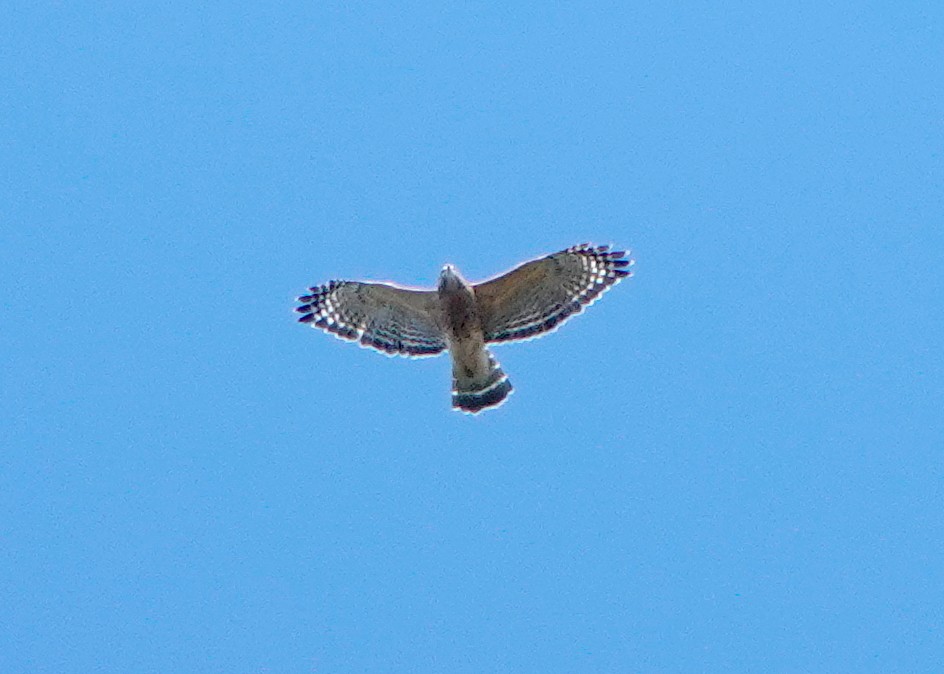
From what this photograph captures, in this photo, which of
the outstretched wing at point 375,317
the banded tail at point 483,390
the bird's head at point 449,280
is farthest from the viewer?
the banded tail at point 483,390

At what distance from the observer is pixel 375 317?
1354 cm

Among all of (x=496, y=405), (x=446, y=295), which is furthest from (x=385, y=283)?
(x=496, y=405)

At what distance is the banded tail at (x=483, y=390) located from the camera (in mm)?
13430

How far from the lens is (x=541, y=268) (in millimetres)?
12945

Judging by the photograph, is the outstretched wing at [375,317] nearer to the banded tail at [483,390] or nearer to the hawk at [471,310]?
the hawk at [471,310]

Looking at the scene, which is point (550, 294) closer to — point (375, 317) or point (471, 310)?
point (471, 310)

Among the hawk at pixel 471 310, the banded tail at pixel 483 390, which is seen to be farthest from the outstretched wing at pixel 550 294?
the banded tail at pixel 483 390

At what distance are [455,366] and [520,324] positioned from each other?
638mm

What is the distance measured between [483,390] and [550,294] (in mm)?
969

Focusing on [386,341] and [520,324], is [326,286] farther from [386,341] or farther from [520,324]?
[520,324]

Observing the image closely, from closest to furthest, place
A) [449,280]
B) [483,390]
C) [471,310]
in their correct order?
1. [449,280]
2. [471,310]
3. [483,390]

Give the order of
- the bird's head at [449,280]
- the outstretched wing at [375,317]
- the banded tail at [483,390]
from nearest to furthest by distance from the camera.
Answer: the bird's head at [449,280] < the outstretched wing at [375,317] < the banded tail at [483,390]

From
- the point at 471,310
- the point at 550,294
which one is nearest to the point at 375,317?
the point at 471,310

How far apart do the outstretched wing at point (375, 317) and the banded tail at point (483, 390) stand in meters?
0.37
